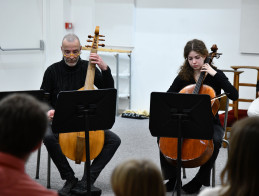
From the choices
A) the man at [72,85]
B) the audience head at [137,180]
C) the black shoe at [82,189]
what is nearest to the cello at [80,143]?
the man at [72,85]

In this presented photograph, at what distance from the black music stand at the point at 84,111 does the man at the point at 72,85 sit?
41 cm

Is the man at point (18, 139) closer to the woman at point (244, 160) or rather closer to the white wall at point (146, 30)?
the woman at point (244, 160)

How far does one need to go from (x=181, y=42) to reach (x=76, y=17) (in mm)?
1666

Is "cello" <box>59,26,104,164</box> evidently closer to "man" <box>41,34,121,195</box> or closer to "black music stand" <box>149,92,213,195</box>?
"man" <box>41,34,121,195</box>

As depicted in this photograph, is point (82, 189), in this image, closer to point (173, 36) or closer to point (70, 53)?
point (70, 53)

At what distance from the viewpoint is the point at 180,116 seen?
255 centimetres

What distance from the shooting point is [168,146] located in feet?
9.57

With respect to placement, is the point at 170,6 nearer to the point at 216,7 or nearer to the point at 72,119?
the point at 216,7

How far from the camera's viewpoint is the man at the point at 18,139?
1.23 metres

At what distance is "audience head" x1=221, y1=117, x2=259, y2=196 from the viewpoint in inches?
50.3

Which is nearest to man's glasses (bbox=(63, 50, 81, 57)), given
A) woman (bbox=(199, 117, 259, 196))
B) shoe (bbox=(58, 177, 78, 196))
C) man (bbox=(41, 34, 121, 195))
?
man (bbox=(41, 34, 121, 195))

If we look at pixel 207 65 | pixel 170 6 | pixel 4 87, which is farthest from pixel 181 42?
pixel 207 65

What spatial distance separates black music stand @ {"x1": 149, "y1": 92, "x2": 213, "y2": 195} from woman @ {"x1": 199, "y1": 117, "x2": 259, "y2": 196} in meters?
1.22

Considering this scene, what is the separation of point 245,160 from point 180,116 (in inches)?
50.2
